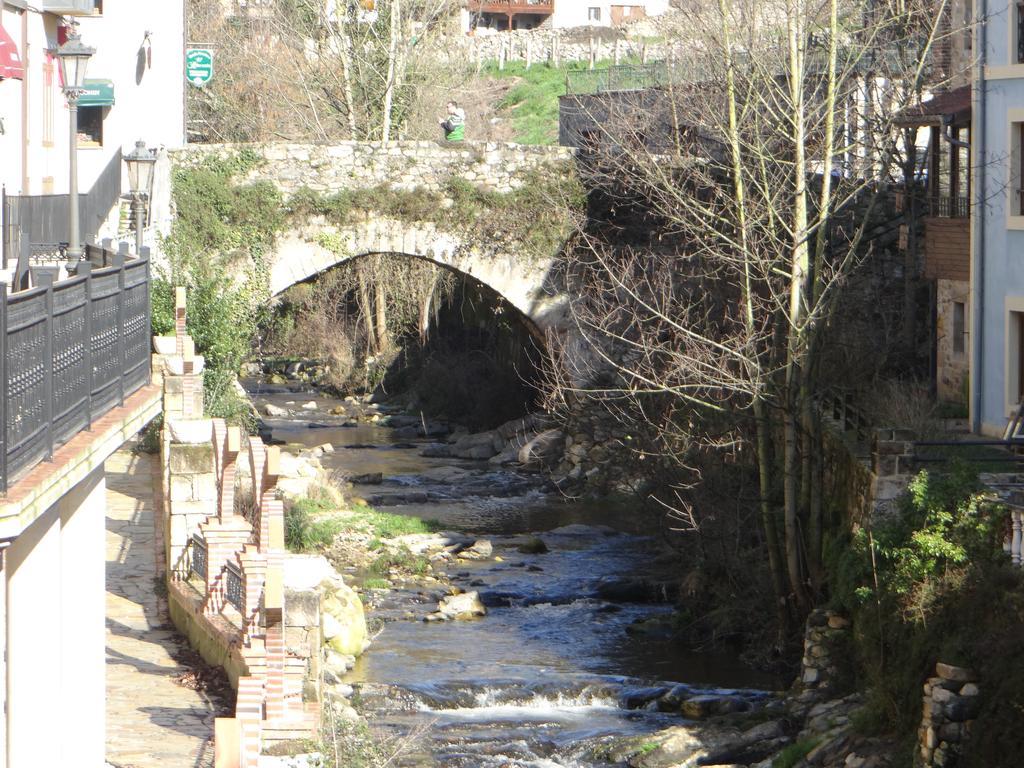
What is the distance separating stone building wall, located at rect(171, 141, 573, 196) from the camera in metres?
21.8

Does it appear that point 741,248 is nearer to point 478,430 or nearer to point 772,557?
point 772,557

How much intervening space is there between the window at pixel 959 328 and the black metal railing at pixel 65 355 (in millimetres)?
12370

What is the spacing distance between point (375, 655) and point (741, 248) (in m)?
5.30

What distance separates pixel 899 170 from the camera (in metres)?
21.8

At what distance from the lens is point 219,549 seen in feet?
39.1

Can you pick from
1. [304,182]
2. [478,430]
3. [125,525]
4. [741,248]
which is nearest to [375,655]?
[125,525]

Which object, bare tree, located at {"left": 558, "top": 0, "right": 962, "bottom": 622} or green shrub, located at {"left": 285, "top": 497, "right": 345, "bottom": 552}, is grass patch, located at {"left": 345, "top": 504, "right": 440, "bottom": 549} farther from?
bare tree, located at {"left": 558, "top": 0, "right": 962, "bottom": 622}

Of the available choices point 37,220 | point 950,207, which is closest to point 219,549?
point 37,220

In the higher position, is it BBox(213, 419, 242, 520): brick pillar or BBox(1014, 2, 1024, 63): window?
BBox(1014, 2, 1024, 63): window

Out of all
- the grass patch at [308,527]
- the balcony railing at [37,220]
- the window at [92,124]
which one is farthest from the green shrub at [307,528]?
the window at [92,124]

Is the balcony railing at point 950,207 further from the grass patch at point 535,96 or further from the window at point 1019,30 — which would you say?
the grass patch at point 535,96

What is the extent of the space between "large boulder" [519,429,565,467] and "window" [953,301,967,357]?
731 cm

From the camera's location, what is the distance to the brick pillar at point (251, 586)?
10273 millimetres

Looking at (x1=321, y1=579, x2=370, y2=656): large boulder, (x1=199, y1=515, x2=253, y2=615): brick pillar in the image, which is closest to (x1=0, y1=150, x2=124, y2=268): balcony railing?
(x1=199, y1=515, x2=253, y2=615): brick pillar
